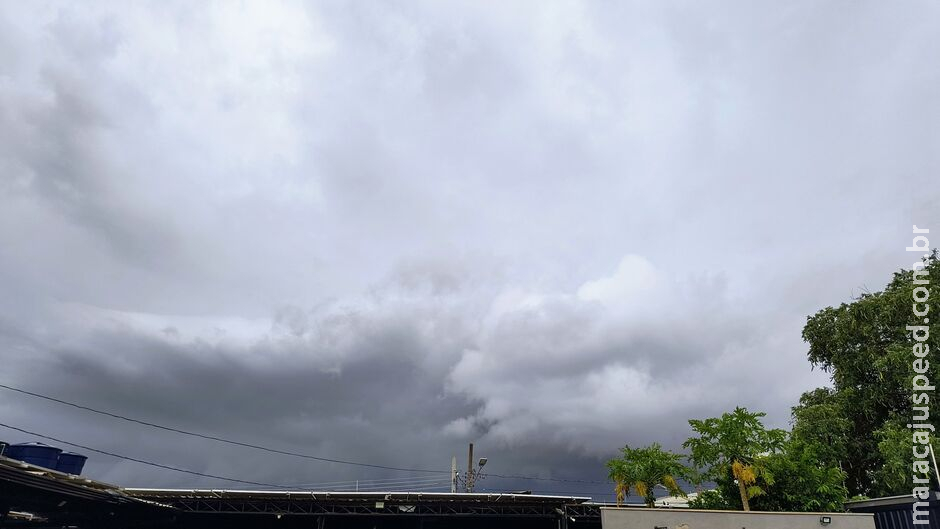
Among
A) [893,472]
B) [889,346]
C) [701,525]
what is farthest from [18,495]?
[889,346]

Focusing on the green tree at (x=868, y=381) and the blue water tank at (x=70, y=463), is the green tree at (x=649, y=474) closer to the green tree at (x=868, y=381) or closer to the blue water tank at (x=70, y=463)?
the green tree at (x=868, y=381)

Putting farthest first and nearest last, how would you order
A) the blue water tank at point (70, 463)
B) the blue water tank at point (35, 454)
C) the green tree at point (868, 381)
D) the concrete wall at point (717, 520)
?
the green tree at point (868, 381) < the blue water tank at point (70, 463) < the blue water tank at point (35, 454) < the concrete wall at point (717, 520)

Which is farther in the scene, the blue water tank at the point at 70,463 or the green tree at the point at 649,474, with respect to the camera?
the green tree at the point at 649,474

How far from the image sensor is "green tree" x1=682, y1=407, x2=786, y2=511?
2332cm

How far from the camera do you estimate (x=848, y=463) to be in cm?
3030

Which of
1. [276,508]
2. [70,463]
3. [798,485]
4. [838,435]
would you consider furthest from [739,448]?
[70,463]

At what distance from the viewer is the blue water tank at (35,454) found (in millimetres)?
20156

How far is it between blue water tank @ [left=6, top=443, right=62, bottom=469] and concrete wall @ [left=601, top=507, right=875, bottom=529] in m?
20.6

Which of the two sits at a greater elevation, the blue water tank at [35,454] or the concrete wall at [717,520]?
the blue water tank at [35,454]

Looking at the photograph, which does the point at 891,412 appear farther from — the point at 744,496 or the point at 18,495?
the point at 18,495

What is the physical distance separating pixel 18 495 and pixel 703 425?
89.6 feet

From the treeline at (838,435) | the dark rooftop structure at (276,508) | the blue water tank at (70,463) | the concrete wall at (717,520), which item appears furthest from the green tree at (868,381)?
the blue water tank at (70,463)

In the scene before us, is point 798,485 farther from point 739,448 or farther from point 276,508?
point 276,508

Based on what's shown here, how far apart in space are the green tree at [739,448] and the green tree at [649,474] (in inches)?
85.1
